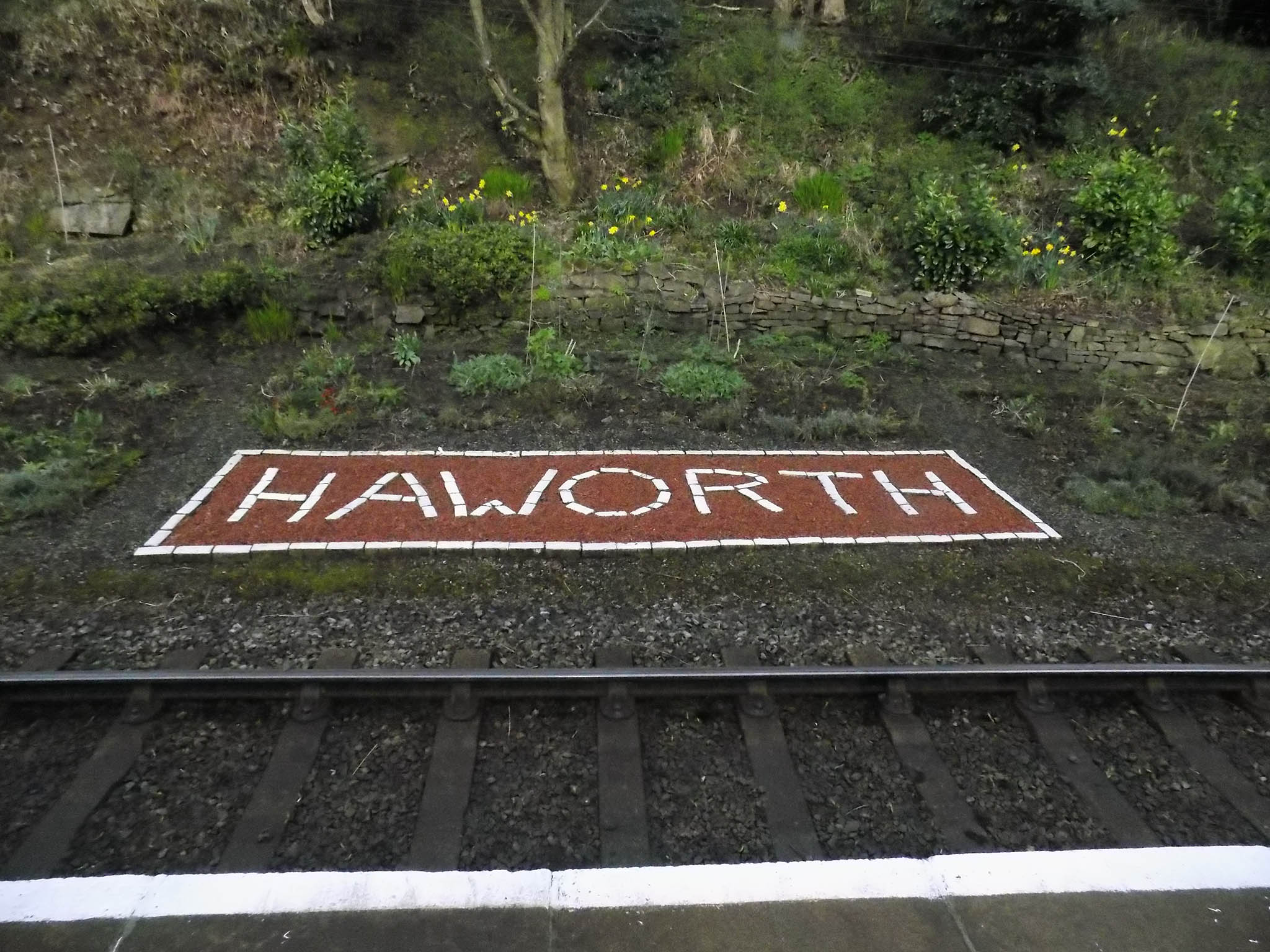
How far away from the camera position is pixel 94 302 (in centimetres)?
752

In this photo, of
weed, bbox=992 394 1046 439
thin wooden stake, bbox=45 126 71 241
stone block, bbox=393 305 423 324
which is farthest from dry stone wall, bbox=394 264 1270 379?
thin wooden stake, bbox=45 126 71 241

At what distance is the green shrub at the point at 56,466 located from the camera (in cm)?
529

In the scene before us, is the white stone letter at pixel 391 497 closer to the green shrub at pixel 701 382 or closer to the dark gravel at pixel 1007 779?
the green shrub at pixel 701 382

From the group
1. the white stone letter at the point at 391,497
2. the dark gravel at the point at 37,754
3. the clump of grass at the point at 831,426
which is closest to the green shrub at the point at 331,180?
the white stone letter at the point at 391,497

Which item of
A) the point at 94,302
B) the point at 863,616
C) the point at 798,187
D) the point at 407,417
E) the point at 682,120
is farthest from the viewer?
the point at 682,120

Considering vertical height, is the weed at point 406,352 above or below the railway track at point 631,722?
above

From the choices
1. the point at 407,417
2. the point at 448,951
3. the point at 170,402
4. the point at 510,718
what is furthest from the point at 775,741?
the point at 170,402

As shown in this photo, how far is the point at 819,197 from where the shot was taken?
9.83 meters

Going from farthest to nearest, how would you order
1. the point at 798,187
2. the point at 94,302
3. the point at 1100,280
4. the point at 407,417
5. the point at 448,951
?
1. the point at 798,187
2. the point at 1100,280
3. the point at 94,302
4. the point at 407,417
5. the point at 448,951

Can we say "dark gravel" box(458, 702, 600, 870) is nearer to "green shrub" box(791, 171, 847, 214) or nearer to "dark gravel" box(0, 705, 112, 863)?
"dark gravel" box(0, 705, 112, 863)

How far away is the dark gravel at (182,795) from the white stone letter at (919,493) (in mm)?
4279

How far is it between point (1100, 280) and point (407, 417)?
304 inches

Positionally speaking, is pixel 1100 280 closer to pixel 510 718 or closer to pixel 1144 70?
pixel 1144 70

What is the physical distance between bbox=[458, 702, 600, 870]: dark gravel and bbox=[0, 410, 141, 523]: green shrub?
3748 mm
